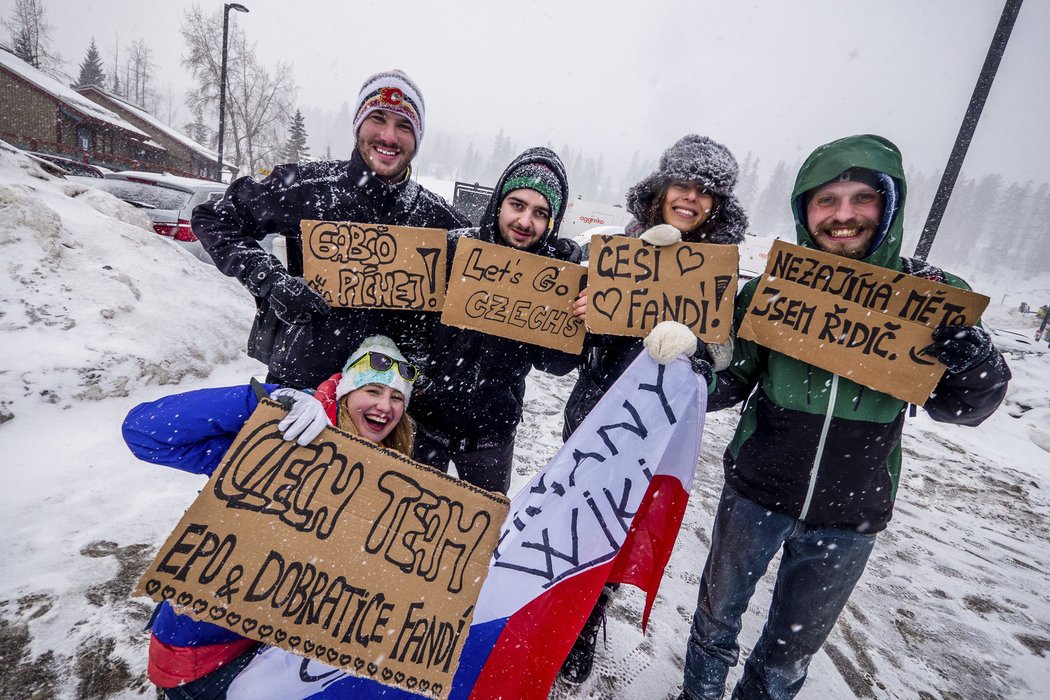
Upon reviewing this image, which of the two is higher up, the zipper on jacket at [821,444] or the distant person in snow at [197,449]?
the zipper on jacket at [821,444]

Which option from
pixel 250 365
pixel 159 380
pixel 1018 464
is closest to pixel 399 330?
pixel 159 380

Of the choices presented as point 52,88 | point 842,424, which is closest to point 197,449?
point 842,424

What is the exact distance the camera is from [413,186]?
2330 millimetres

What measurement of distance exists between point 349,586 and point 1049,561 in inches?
254

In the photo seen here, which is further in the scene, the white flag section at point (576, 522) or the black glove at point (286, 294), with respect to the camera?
the black glove at point (286, 294)

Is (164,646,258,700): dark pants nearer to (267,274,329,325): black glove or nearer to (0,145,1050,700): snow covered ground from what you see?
(0,145,1050,700): snow covered ground

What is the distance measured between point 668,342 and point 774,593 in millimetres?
1226

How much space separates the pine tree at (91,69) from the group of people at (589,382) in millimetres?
76364

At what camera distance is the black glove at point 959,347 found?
1.58 meters

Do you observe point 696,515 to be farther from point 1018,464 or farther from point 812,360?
point 1018,464

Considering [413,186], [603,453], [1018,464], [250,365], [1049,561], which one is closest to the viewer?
[603,453]

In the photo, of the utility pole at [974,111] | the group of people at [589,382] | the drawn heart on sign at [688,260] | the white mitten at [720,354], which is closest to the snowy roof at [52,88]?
the group of people at [589,382]

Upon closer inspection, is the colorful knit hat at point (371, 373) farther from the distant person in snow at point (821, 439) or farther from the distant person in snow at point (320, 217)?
the distant person in snow at point (821, 439)

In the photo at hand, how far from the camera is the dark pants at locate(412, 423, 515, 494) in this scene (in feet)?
7.34
